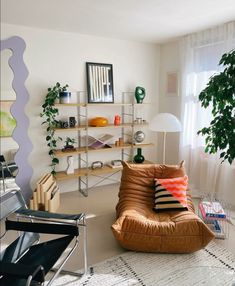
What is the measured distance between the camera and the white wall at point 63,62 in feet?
10.4

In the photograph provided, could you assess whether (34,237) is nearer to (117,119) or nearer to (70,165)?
(70,165)

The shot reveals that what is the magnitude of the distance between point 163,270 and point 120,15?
2.53 metres

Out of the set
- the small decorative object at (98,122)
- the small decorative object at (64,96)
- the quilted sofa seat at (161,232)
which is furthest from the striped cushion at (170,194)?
the small decorative object at (64,96)

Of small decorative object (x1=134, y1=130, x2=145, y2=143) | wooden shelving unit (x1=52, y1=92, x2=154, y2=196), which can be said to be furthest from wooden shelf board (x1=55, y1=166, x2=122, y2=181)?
small decorative object (x1=134, y1=130, x2=145, y2=143)

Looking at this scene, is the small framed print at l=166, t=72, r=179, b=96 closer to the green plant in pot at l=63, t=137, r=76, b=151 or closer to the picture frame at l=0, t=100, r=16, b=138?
the green plant in pot at l=63, t=137, r=76, b=151

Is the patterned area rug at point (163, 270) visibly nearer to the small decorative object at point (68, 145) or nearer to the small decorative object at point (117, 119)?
the small decorative object at point (68, 145)

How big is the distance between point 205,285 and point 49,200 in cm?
194

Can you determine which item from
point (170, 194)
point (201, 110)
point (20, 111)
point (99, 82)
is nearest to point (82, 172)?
point (20, 111)

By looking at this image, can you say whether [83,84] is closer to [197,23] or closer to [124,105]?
[124,105]

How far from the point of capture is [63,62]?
11.1 feet

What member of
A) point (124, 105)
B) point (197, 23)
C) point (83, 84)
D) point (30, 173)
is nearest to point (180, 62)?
point (197, 23)

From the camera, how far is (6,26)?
9.57ft

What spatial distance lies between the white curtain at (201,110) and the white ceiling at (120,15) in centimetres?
20

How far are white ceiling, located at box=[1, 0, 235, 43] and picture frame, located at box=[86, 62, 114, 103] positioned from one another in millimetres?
474
